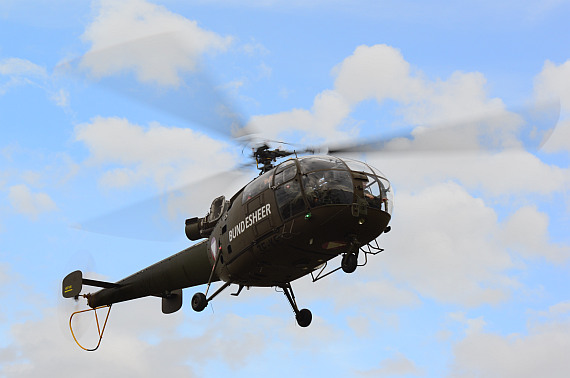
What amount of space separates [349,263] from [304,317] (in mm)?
4675

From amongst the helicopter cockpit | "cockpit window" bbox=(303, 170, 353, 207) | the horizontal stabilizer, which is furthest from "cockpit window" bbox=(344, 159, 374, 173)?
the horizontal stabilizer

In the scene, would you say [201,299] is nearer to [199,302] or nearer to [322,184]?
[199,302]

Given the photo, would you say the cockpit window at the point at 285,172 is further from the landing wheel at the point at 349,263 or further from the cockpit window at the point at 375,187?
the landing wheel at the point at 349,263

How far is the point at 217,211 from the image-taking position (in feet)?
67.4

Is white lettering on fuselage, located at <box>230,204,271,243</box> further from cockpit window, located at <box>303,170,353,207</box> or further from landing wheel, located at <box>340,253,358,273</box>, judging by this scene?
landing wheel, located at <box>340,253,358,273</box>

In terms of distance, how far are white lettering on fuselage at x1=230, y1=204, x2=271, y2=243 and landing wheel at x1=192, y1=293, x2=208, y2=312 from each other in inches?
78.7

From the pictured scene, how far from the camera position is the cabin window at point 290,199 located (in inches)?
662

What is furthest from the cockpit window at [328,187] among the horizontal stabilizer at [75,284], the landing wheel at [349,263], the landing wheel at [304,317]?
the horizontal stabilizer at [75,284]

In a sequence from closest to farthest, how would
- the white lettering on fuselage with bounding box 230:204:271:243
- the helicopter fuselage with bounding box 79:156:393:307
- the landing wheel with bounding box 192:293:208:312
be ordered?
1. the helicopter fuselage with bounding box 79:156:393:307
2. the white lettering on fuselage with bounding box 230:204:271:243
3. the landing wheel with bounding box 192:293:208:312

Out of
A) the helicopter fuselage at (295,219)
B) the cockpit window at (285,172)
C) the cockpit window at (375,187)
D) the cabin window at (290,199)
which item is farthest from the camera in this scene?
the cockpit window at (285,172)

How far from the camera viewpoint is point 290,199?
1700 centimetres

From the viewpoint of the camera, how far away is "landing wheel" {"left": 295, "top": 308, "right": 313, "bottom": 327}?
20844mm

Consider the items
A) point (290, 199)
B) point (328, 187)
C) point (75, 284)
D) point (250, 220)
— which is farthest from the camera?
point (75, 284)

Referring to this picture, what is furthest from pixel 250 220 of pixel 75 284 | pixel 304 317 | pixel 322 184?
pixel 75 284
